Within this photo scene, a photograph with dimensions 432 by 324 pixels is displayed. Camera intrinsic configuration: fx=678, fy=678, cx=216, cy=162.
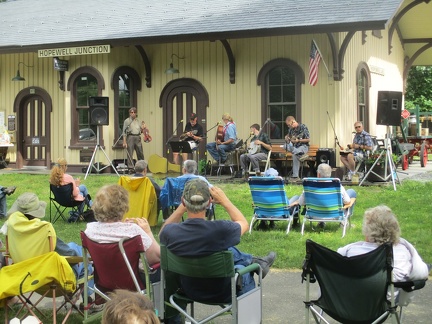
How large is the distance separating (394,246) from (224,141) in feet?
35.4

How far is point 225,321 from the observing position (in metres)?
5.30

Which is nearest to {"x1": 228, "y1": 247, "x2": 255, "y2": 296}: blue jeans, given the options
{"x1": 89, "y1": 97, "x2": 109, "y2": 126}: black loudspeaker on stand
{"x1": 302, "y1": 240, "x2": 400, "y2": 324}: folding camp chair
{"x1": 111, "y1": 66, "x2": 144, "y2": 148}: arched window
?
{"x1": 302, "y1": 240, "x2": 400, "y2": 324}: folding camp chair

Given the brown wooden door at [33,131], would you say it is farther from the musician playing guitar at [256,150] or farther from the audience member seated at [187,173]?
the audience member seated at [187,173]

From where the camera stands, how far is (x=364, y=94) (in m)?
16.9

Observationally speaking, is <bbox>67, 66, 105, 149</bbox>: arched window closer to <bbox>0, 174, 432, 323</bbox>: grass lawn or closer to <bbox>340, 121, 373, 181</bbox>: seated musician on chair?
<bbox>0, 174, 432, 323</bbox>: grass lawn

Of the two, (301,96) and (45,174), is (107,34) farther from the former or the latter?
(301,96)

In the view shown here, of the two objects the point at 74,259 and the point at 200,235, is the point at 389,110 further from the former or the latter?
the point at 200,235

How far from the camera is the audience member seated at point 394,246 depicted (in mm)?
4320

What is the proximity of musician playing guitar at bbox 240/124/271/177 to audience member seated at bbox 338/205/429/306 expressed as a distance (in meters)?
9.61

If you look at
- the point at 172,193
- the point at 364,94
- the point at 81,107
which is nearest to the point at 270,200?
the point at 172,193

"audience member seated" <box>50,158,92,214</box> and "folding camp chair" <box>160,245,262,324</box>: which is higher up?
"audience member seated" <box>50,158,92,214</box>

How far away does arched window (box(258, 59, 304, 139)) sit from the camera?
15.5m

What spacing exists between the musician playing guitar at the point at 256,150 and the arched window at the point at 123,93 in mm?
4024

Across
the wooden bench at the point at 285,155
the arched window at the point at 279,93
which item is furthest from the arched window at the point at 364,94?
the wooden bench at the point at 285,155
